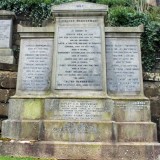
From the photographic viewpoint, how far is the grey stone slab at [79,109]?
7.14 metres

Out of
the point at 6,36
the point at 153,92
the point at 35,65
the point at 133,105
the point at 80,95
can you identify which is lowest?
the point at 133,105

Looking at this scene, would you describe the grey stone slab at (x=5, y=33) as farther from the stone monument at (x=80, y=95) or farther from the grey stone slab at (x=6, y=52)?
the stone monument at (x=80, y=95)

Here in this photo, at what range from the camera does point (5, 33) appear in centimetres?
1223

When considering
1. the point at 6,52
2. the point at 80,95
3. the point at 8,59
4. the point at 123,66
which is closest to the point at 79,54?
the point at 80,95

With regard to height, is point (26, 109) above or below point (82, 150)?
above

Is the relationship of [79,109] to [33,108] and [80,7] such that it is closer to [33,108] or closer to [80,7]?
[33,108]

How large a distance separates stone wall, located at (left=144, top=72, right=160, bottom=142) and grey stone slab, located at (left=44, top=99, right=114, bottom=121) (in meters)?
1.79

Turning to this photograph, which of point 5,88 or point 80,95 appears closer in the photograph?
point 80,95

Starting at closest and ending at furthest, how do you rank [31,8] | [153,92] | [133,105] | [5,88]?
[133,105]
[153,92]
[5,88]
[31,8]

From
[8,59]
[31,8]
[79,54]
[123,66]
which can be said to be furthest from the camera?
[31,8]

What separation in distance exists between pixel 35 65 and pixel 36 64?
3 centimetres

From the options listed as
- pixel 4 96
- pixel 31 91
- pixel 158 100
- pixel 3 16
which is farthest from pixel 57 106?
pixel 3 16

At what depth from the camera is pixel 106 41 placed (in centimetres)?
802

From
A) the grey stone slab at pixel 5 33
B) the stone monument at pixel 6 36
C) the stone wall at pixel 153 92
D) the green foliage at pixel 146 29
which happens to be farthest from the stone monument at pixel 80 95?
the grey stone slab at pixel 5 33
